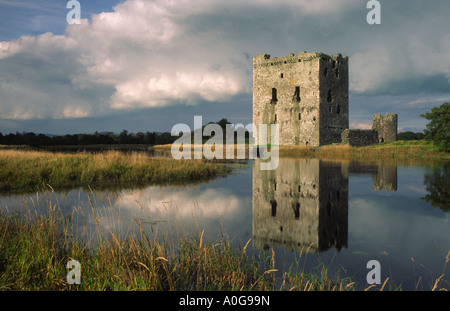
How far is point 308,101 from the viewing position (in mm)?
38469

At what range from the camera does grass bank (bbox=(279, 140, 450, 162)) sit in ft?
89.0

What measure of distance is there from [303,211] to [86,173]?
1019 centimetres

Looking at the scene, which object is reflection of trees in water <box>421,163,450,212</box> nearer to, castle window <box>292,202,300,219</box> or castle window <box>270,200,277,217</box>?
castle window <box>292,202,300,219</box>

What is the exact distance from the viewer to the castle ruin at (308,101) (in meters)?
37.9

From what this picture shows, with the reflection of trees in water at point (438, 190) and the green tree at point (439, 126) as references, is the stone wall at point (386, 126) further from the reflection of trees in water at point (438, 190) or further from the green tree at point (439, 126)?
the reflection of trees in water at point (438, 190)

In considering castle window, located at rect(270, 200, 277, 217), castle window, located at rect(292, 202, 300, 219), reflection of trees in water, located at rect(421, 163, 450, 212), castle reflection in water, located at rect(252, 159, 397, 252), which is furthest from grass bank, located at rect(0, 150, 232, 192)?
reflection of trees in water, located at rect(421, 163, 450, 212)

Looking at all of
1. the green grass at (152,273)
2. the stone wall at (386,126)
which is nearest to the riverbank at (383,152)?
the stone wall at (386,126)

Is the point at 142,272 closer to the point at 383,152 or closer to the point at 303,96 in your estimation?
the point at 383,152

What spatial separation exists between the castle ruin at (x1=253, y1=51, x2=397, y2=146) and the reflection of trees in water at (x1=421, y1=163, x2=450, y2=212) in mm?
20807

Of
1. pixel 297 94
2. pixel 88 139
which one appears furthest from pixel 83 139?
pixel 297 94

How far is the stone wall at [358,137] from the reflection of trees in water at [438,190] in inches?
762

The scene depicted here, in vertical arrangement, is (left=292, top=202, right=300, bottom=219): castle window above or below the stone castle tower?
below

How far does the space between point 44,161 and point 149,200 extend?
326 inches
